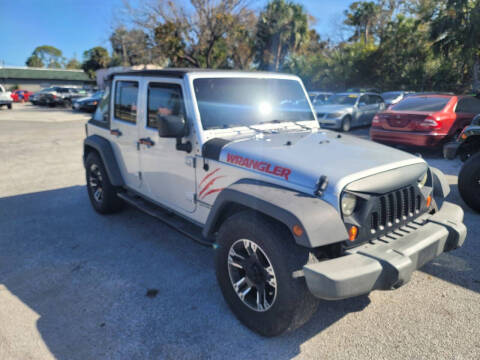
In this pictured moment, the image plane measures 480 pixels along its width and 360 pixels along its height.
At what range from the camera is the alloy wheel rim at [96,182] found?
194 inches

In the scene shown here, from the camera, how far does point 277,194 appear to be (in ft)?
7.82

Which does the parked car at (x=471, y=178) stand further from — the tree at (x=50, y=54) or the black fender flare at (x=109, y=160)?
the tree at (x=50, y=54)

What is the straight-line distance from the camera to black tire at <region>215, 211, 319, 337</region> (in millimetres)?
2260

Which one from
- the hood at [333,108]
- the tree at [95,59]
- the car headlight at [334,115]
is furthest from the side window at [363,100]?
the tree at [95,59]

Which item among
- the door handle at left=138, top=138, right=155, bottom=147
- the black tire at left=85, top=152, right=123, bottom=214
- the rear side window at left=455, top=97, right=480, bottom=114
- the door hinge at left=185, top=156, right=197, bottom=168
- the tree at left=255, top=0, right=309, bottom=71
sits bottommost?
the black tire at left=85, top=152, right=123, bottom=214

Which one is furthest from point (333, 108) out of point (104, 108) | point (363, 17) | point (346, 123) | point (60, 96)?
point (363, 17)

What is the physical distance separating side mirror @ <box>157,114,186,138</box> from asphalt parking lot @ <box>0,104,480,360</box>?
1398mm

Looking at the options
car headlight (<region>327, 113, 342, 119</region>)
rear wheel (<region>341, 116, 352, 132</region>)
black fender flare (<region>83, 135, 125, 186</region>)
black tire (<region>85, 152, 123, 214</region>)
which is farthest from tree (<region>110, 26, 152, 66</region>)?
black fender flare (<region>83, 135, 125, 186</region>)

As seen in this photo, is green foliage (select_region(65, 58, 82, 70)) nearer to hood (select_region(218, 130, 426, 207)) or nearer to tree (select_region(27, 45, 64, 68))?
tree (select_region(27, 45, 64, 68))

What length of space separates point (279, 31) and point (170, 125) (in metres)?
32.8

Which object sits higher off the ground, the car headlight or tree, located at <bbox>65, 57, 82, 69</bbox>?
tree, located at <bbox>65, 57, 82, 69</bbox>

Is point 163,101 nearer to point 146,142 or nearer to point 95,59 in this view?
point 146,142

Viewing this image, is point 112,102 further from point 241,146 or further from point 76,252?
point 241,146

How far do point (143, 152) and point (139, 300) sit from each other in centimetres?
159
